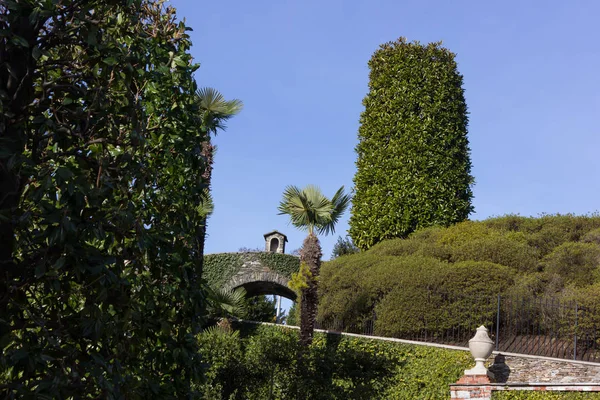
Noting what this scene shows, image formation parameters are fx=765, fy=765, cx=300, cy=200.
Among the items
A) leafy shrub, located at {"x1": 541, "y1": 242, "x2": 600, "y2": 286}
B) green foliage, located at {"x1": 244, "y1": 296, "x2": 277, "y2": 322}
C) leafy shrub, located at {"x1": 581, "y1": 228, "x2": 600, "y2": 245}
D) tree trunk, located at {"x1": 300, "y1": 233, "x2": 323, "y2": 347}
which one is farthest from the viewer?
green foliage, located at {"x1": 244, "y1": 296, "x2": 277, "y2": 322}

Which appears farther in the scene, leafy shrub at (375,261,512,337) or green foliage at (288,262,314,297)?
green foliage at (288,262,314,297)

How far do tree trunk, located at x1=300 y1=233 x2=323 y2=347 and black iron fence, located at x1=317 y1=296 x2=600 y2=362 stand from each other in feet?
5.29

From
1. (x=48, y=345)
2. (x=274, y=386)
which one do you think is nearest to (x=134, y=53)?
(x=48, y=345)

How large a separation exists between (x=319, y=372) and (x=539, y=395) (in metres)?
3.57

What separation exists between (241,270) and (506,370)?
505 inches

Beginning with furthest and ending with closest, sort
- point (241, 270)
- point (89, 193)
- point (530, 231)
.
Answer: point (241, 270) → point (530, 231) → point (89, 193)

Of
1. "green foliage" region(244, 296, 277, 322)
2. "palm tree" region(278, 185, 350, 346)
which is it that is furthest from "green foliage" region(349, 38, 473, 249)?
"green foliage" region(244, 296, 277, 322)

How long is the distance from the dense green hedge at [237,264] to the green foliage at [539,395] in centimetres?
1419

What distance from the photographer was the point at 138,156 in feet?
17.0

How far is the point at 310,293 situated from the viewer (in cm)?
1878

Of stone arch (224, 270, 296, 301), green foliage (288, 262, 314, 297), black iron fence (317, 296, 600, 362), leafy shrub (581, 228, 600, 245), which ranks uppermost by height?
leafy shrub (581, 228, 600, 245)

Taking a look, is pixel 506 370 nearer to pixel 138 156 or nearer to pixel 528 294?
pixel 528 294

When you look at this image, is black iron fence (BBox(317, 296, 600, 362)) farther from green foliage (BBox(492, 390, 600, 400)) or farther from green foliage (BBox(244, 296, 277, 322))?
green foliage (BBox(244, 296, 277, 322))

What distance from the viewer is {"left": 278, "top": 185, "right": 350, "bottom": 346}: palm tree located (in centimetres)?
1864
